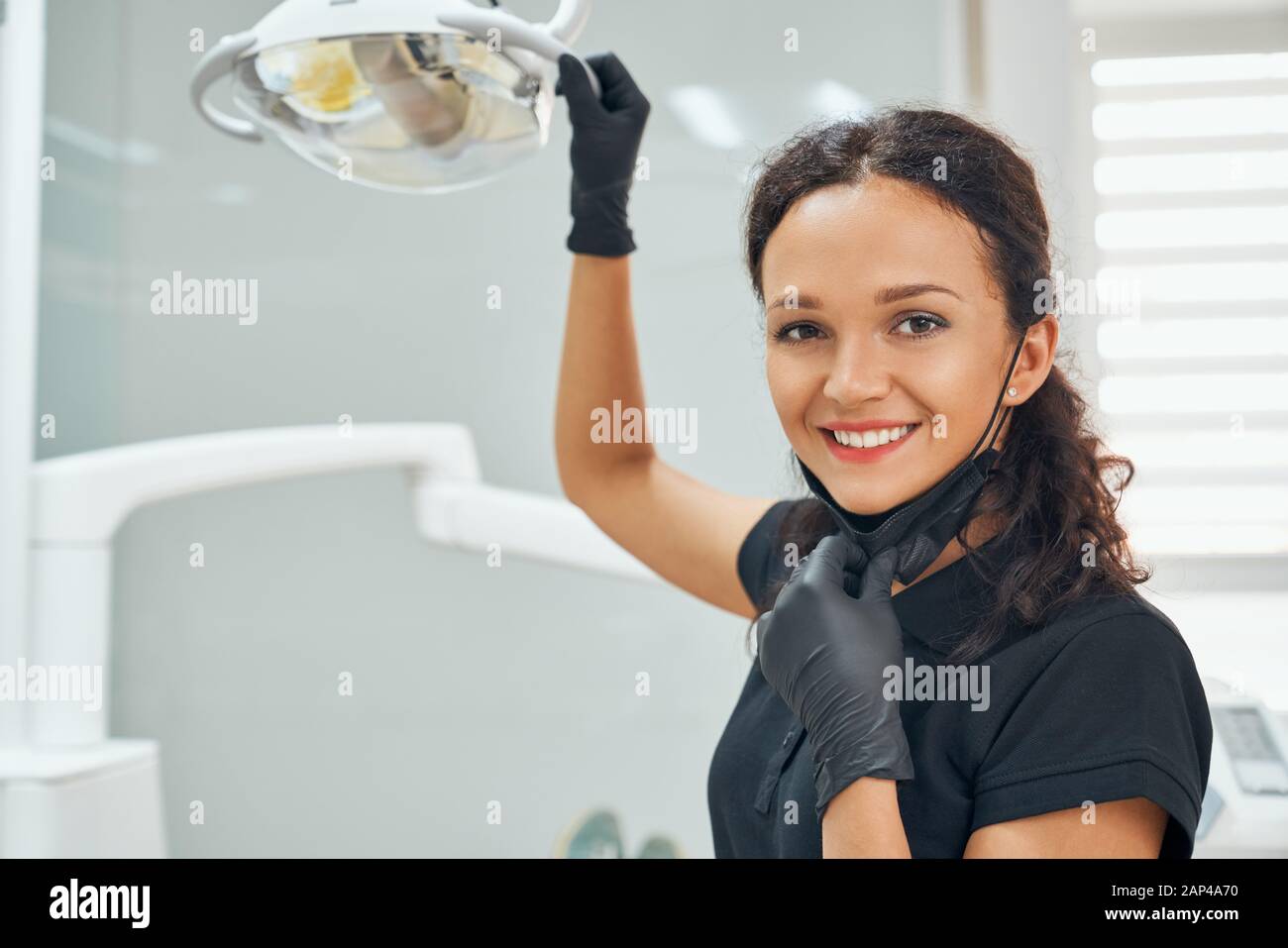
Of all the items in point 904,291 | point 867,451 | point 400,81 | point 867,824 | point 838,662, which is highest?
point 400,81

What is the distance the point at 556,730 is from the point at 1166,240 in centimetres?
106

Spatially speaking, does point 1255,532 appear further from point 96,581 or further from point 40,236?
point 40,236

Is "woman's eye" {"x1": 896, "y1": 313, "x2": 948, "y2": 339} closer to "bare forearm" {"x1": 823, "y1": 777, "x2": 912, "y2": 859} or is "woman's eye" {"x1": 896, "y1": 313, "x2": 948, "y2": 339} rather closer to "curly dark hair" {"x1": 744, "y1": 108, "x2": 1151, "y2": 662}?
"curly dark hair" {"x1": 744, "y1": 108, "x2": 1151, "y2": 662}

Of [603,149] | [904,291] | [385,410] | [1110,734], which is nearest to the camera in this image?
[1110,734]

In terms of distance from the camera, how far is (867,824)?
0.68m

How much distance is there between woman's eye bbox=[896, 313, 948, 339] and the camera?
2.58ft

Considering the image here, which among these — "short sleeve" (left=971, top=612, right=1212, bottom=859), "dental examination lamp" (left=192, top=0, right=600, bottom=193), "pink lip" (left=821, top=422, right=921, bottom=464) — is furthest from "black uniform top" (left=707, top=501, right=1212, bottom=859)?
"dental examination lamp" (left=192, top=0, right=600, bottom=193)

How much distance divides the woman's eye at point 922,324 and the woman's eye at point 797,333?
0.23 feet

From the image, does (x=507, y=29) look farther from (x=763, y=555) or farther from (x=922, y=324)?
(x=763, y=555)

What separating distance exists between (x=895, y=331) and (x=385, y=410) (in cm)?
92

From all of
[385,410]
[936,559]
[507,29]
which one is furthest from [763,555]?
[385,410]

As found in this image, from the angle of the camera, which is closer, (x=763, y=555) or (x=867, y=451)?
(x=867, y=451)

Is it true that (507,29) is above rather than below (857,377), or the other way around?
above

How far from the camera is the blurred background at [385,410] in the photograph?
1.45 metres
